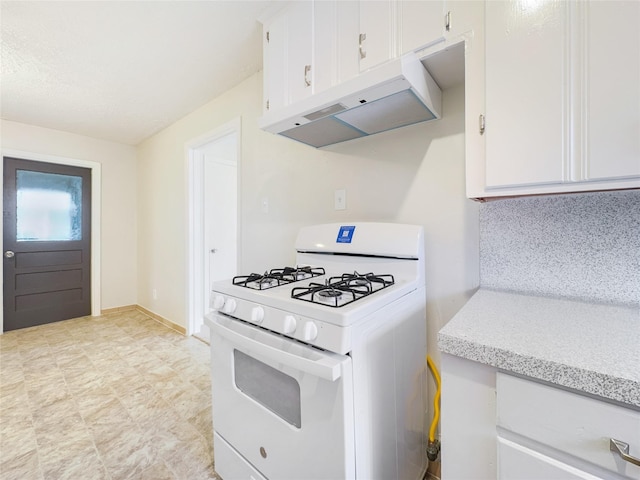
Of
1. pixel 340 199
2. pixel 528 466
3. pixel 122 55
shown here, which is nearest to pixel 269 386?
pixel 528 466

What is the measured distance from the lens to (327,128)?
4.78 ft

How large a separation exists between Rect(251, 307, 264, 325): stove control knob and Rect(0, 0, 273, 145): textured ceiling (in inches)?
65.1

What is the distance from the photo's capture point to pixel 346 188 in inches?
66.6

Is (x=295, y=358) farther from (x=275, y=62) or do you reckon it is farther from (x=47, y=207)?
(x=47, y=207)

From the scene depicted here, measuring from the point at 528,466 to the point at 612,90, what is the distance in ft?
2.99

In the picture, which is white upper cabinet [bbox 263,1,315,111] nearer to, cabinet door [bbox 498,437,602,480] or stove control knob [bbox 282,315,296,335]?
stove control knob [bbox 282,315,296,335]

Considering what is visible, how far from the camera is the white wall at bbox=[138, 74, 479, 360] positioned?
1.28 m

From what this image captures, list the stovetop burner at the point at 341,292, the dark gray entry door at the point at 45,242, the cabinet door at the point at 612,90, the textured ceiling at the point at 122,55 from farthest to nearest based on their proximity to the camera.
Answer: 1. the dark gray entry door at the point at 45,242
2. the textured ceiling at the point at 122,55
3. the stovetop burner at the point at 341,292
4. the cabinet door at the point at 612,90

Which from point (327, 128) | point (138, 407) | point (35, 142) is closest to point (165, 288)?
point (138, 407)

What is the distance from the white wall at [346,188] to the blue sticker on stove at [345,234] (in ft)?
0.57

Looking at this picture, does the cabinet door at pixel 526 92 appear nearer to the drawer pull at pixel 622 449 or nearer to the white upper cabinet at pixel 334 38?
the white upper cabinet at pixel 334 38

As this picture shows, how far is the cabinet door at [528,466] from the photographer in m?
0.55

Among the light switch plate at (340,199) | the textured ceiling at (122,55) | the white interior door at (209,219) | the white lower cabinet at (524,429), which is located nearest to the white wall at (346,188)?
the light switch plate at (340,199)

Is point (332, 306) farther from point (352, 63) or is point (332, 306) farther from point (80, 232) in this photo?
point (80, 232)
